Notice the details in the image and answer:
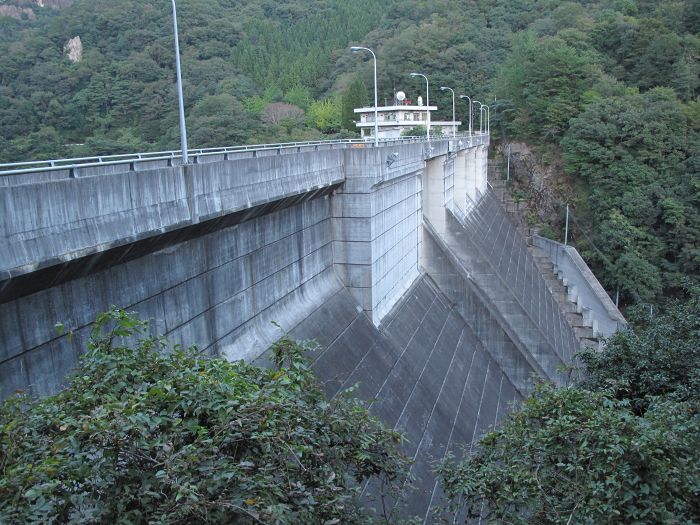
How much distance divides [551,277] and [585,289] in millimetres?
3065

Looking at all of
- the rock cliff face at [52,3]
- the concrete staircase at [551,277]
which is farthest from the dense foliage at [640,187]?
the rock cliff face at [52,3]

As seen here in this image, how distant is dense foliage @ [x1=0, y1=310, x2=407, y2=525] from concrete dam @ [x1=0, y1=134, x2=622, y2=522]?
1.59 m

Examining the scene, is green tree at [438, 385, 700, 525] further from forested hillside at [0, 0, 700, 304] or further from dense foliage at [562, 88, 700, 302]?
dense foliage at [562, 88, 700, 302]

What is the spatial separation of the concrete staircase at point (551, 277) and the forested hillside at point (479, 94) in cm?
315

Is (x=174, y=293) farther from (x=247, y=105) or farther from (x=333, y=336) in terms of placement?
(x=247, y=105)

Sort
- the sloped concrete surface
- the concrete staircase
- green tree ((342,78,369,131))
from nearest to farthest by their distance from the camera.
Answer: the sloped concrete surface < the concrete staircase < green tree ((342,78,369,131))

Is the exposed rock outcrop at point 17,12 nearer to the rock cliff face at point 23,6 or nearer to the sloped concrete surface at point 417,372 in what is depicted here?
the rock cliff face at point 23,6

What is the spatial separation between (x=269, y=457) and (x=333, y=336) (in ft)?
29.0

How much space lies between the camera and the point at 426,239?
22422 mm

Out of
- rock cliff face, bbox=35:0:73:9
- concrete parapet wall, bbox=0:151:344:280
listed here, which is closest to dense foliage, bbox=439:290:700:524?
concrete parapet wall, bbox=0:151:344:280

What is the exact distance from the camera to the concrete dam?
6535 mm

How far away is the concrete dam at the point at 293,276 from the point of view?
654cm

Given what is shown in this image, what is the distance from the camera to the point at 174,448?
426cm

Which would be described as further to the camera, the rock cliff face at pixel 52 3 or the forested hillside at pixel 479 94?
the rock cliff face at pixel 52 3
